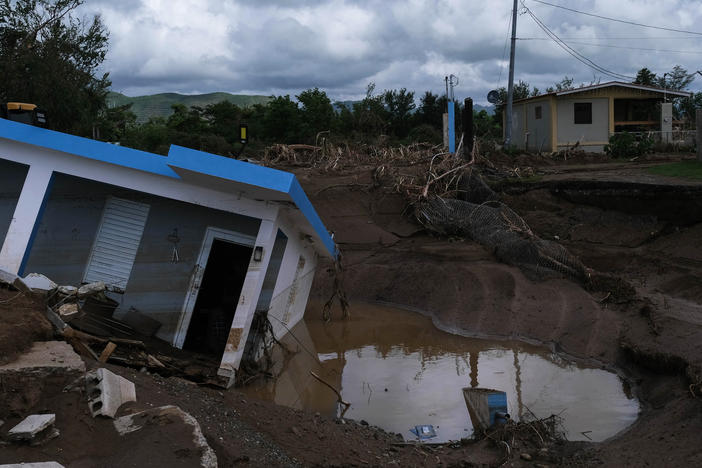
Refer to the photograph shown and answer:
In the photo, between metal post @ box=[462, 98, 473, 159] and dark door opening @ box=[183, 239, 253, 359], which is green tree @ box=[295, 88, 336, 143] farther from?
dark door opening @ box=[183, 239, 253, 359]

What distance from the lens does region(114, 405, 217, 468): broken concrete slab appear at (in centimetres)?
495

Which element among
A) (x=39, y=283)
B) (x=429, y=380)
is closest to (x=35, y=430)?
(x=39, y=283)

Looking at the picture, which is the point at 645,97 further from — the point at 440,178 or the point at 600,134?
the point at 440,178

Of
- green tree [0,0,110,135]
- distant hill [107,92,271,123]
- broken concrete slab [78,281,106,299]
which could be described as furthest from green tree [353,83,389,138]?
distant hill [107,92,271,123]

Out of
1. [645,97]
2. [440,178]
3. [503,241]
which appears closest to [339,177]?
[440,178]

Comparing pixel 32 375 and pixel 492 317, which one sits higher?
pixel 492 317

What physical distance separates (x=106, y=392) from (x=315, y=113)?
31.1 m

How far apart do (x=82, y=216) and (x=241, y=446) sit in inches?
243

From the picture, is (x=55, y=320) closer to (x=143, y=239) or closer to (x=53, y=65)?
(x=143, y=239)

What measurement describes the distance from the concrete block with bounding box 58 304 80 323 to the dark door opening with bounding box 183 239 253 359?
2619 mm

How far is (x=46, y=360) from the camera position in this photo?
5.88 m

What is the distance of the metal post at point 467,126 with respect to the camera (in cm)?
1919

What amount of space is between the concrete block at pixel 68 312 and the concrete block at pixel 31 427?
3182 millimetres

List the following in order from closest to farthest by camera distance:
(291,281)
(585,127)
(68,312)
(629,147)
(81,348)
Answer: (81,348) < (68,312) < (291,281) < (629,147) < (585,127)
